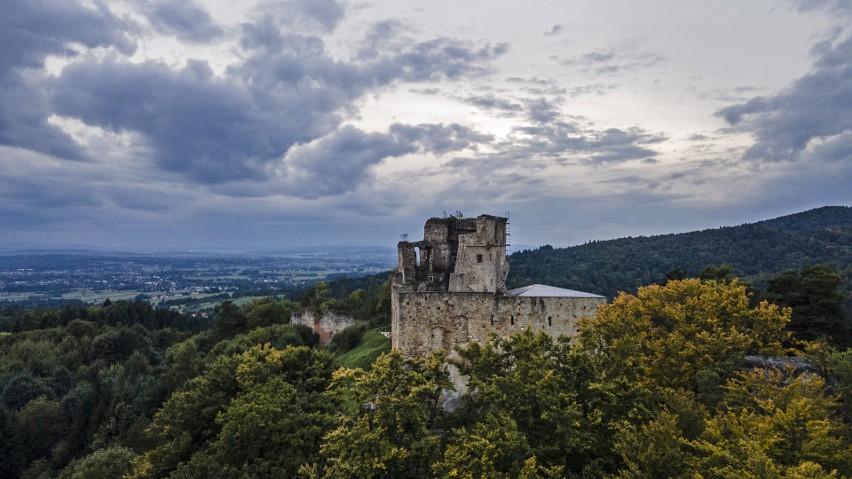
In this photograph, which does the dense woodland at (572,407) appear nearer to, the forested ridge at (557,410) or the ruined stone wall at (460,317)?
the forested ridge at (557,410)

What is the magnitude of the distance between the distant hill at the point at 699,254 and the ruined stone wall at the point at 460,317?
247ft

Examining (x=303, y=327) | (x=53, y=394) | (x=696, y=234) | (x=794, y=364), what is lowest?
(x=53, y=394)

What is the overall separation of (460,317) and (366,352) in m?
18.4

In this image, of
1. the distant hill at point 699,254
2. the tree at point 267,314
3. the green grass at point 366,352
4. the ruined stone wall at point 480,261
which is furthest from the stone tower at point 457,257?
the distant hill at point 699,254

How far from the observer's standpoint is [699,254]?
434 ft

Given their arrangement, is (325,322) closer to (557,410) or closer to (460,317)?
(460,317)

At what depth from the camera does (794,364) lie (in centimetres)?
2533

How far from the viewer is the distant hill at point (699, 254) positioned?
111 meters

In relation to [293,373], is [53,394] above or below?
below

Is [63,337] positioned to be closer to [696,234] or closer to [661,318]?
[661,318]

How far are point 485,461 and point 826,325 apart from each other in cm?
3189

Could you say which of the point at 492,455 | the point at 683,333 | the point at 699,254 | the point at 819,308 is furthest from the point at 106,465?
the point at 699,254

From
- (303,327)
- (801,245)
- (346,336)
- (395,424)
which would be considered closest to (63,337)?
(303,327)

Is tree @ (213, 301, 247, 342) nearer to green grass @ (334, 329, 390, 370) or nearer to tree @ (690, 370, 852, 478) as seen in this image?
green grass @ (334, 329, 390, 370)
